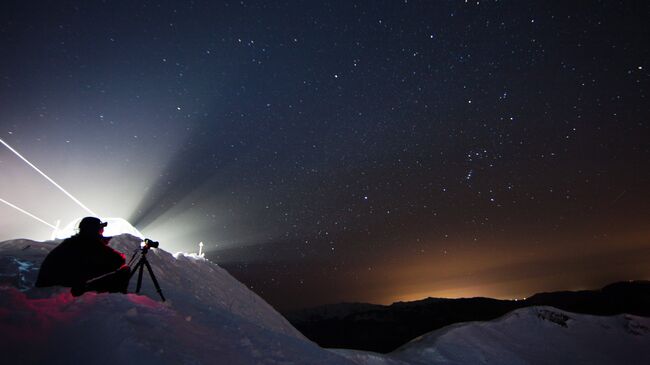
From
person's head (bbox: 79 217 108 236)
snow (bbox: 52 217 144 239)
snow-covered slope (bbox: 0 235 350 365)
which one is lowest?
snow-covered slope (bbox: 0 235 350 365)

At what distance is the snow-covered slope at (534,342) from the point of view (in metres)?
25.6

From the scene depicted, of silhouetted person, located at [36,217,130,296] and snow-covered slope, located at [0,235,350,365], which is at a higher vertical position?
silhouetted person, located at [36,217,130,296]

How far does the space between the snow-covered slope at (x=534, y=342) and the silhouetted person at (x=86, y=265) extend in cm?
Result: 1569

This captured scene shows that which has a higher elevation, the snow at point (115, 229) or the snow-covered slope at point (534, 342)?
the snow at point (115, 229)

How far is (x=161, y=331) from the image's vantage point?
16.0 ft

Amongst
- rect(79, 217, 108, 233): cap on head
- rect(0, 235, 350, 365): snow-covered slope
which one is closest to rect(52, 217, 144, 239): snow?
rect(0, 235, 350, 365): snow-covered slope

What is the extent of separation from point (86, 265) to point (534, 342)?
37.8m

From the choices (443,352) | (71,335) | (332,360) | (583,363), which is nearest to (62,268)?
(71,335)

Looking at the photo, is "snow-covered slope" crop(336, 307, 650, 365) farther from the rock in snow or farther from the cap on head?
the cap on head

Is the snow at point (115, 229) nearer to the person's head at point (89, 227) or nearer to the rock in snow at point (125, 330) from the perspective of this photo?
the rock in snow at point (125, 330)

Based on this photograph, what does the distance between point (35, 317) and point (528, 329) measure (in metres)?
40.9

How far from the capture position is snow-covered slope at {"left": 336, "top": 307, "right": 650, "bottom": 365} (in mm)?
25578

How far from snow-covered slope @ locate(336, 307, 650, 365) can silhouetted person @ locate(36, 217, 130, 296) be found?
618 inches

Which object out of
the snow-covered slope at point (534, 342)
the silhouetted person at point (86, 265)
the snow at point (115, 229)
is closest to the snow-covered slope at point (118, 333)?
the silhouetted person at point (86, 265)
